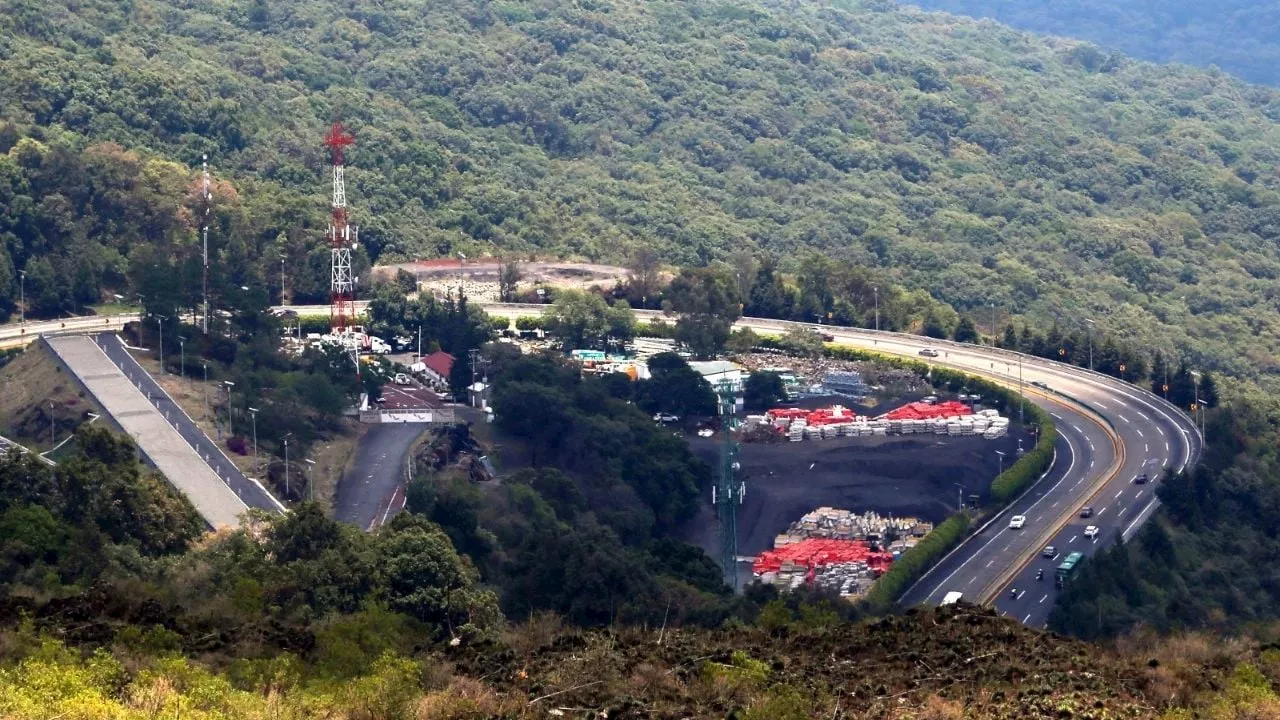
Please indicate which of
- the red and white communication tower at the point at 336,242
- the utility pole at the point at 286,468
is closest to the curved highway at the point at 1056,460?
the red and white communication tower at the point at 336,242

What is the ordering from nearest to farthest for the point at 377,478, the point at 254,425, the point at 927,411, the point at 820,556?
1. the point at 820,556
2. the point at 377,478
3. the point at 254,425
4. the point at 927,411

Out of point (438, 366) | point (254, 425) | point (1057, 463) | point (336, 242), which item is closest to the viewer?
point (254, 425)

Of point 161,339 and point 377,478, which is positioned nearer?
point 377,478

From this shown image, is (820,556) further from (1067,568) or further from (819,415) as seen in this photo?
(819,415)

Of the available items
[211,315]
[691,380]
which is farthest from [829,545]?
[211,315]

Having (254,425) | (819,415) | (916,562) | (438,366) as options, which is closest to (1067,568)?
(916,562)

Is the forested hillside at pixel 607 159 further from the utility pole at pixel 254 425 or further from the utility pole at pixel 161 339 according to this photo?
the utility pole at pixel 254 425
